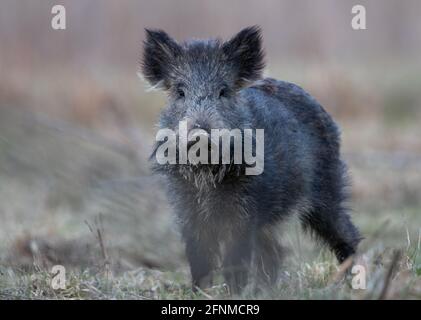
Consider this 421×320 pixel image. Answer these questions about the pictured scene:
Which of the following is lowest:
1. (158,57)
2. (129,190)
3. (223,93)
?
(129,190)

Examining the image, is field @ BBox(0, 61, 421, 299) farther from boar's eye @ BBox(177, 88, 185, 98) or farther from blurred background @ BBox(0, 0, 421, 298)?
boar's eye @ BBox(177, 88, 185, 98)

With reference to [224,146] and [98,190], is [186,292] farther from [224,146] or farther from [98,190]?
[98,190]

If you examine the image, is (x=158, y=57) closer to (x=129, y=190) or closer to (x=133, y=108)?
(x=129, y=190)

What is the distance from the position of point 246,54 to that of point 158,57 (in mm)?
665

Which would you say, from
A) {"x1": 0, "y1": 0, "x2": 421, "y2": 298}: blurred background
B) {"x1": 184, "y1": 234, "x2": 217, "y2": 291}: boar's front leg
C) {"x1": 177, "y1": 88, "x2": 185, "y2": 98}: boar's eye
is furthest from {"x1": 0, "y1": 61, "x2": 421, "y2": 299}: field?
{"x1": 177, "y1": 88, "x2": 185, "y2": 98}: boar's eye

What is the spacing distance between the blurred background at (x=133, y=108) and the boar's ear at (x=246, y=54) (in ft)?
8.76

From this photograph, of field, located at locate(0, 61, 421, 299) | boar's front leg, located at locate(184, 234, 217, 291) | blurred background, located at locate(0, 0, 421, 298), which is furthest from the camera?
blurred background, located at locate(0, 0, 421, 298)

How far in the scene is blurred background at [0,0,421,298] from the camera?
10.1m

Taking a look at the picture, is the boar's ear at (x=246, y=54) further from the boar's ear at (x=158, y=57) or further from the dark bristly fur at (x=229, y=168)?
the boar's ear at (x=158, y=57)

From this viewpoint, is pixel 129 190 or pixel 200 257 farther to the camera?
pixel 129 190

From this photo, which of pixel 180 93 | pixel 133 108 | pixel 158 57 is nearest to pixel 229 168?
pixel 180 93

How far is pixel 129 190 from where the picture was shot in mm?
10695

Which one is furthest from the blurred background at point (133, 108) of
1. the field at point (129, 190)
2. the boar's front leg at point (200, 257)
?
the boar's front leg at point (200, 257)

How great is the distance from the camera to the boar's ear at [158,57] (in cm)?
626
